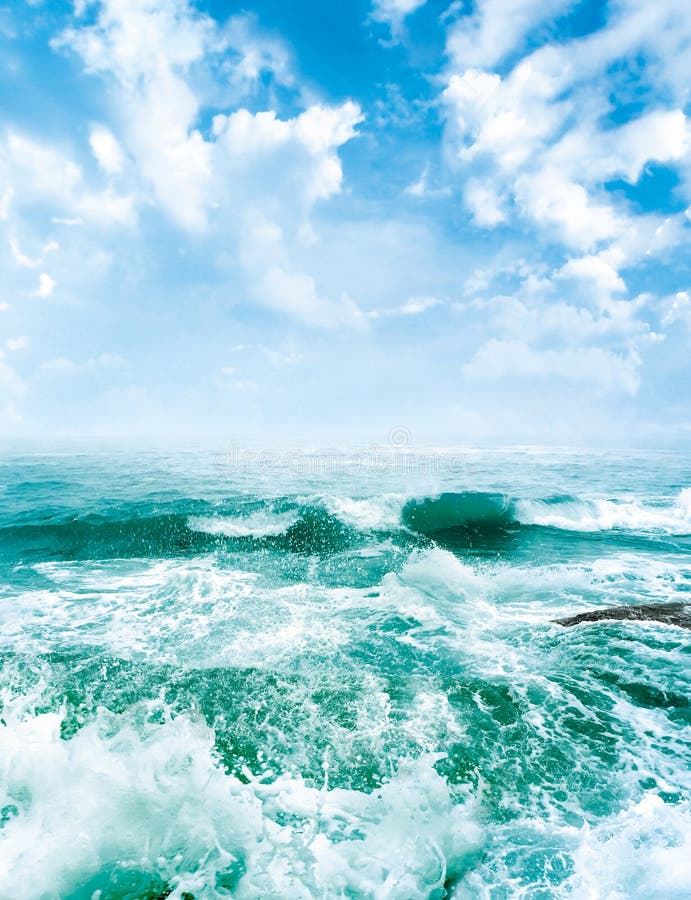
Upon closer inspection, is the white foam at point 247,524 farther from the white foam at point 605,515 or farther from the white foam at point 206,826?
the white foam at point 605,515

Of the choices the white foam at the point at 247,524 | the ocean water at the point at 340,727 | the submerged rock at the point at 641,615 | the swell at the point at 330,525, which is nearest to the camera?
the ocean water at the point at 340,727

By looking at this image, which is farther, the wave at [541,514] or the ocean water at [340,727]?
the wave at [541,514]

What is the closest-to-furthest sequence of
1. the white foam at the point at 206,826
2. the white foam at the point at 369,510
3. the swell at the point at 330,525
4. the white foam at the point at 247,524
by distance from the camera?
the white foam at the point at 206,826
the swell at the point at 330,525
the white foam at the point at 247,524
the white foam at the point at 369,510

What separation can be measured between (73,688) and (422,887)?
662cm

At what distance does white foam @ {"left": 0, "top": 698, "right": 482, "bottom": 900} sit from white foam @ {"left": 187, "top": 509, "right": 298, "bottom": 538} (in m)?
12.4

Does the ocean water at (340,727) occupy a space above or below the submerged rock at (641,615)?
below

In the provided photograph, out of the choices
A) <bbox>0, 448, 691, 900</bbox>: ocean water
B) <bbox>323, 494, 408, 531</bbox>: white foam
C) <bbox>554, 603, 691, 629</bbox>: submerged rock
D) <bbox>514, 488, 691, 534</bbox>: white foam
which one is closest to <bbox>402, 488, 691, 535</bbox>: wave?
<bbox>514, 488, 691, 534</bbox>: white foam

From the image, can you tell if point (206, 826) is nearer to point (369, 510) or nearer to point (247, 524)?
point (247, 524)

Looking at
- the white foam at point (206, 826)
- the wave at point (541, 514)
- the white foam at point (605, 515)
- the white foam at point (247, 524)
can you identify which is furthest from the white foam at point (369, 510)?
the white foam at point (206, 826)

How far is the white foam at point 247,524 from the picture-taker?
1859cm

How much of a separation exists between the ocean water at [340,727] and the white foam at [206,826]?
0.08 ft

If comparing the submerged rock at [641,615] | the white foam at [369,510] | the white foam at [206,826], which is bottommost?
the white foam at [206,826]

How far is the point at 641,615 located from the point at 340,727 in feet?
27.6

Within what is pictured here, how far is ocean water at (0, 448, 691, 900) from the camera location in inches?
175
